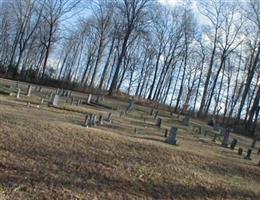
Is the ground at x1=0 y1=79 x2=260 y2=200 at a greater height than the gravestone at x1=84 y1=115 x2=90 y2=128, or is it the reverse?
the gravestone at x1=84 y1=115 x2=90 y2=128

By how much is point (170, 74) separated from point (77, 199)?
5112 centimetres

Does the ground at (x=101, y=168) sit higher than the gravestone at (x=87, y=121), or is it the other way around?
the gravestone at (x=87, y=121)

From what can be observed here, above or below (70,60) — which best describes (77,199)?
below

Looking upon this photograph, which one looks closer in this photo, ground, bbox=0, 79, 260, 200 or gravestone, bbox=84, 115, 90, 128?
ground, bbox=0, 79, 260, 200

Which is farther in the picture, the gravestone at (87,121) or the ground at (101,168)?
the gravestone at (87,121)

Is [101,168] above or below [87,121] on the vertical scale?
below

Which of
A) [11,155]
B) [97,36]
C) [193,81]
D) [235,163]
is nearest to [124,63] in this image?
[97,36]

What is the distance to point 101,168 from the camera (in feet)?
33.8

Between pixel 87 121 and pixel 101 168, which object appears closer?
pixel 101 168

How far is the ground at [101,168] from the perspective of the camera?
893cm

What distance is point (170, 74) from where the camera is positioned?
58906 millimetres

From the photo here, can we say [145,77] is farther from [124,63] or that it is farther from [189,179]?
[189,179]

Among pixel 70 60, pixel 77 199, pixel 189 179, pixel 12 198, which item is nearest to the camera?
pixel 12 198

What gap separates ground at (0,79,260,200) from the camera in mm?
8930
